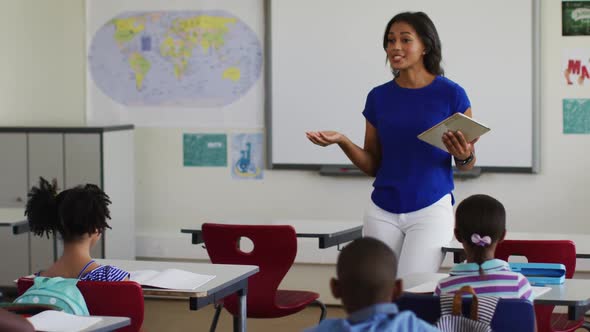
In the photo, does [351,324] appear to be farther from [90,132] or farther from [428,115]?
[90,132]

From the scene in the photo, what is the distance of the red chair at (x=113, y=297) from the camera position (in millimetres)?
3201

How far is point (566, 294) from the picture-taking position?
126 inches

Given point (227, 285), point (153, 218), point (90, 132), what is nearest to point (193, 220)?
point (153, 218)

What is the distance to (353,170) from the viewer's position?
265 inches

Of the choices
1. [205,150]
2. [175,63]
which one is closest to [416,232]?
[205,150]

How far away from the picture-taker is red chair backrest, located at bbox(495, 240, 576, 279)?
12.8ft

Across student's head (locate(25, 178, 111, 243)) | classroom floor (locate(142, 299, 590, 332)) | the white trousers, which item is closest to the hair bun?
student's head (locate(25, 178, 111, 243))

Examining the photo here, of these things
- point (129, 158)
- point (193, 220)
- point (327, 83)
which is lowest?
point (193, 220)

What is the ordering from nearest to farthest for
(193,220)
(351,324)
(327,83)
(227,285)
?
(351,324)
(227,285)
(327,83)
(193,220)

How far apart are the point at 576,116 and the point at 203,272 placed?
336cm

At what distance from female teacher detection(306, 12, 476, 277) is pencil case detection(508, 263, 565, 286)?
0.35m

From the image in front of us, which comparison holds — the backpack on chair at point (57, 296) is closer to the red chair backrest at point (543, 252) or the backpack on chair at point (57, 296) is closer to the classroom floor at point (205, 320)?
the red chair backrest at point (543, 252)

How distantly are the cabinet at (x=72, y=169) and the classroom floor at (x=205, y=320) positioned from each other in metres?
0.56

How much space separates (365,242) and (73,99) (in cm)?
555
